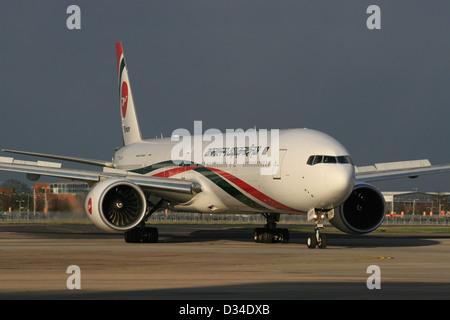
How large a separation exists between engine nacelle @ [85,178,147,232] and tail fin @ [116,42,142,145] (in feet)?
37.0

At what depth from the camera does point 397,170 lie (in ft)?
108

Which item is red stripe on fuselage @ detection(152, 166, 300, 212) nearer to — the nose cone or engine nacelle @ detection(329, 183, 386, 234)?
the nose cone

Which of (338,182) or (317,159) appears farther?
(317,159)

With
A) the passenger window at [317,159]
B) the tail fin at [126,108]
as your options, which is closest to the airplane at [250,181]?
the passenger window at [317,159]

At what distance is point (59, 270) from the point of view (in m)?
17.2

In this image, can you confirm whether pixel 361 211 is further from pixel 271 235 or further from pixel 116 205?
pixel 116 205

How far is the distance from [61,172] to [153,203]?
13.3 ft

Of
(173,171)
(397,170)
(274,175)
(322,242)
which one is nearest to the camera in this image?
(322,242)

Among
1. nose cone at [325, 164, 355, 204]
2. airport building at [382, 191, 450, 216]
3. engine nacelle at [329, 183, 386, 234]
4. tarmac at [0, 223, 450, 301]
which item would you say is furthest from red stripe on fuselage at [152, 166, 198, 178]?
airport building at [382, 191, 450, 216]

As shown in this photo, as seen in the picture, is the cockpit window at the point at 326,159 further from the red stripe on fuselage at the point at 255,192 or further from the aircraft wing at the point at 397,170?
the aircraft wing at the point at 397,170

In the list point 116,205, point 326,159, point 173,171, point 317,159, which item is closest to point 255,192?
point 317,159

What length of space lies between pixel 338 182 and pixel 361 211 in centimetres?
556

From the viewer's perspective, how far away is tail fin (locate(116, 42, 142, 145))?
41775 millimetres
